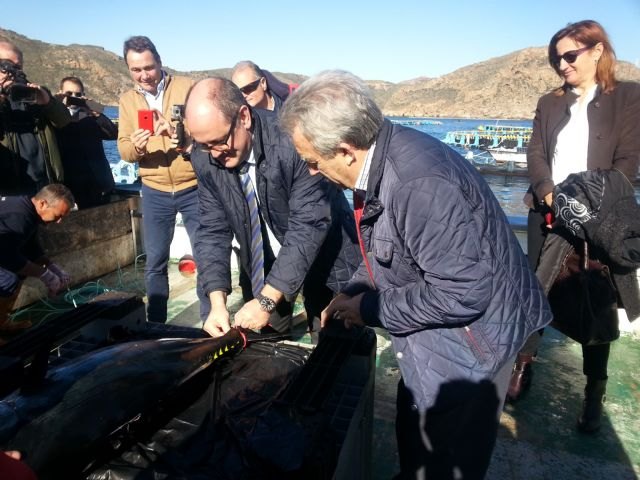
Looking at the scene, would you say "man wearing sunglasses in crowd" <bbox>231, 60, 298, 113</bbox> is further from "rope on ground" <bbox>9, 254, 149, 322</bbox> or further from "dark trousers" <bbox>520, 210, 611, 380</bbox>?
"rope on ground" <bbox>9, 254, 149, 322</bbox>

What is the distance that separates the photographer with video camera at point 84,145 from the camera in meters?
5.23

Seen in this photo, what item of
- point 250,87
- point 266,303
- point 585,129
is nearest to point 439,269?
point 266,303

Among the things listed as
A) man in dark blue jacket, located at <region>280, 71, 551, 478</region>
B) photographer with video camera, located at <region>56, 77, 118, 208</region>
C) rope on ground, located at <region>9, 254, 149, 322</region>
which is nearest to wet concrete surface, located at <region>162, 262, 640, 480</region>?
man in dark blue jacket, located at <region>280, 71, 551, 478</region>

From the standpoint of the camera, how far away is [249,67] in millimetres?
4020

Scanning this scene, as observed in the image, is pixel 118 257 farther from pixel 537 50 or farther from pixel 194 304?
pixel 537 50

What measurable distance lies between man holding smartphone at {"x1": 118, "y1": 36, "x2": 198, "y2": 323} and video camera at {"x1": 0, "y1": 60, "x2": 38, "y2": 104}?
0.91 metres

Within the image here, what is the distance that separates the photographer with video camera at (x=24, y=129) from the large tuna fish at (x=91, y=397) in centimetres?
314

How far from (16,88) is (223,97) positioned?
2780 millimetres

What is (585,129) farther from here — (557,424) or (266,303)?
(266,303)

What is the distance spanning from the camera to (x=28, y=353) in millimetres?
1908

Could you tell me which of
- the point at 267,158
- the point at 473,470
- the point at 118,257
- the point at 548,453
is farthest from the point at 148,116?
the point at 548,453

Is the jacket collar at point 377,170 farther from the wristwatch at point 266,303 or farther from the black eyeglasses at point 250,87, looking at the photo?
the black eyeglasses at point 250,87

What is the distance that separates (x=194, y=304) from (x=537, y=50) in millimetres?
170099

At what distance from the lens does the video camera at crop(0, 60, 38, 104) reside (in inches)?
156
